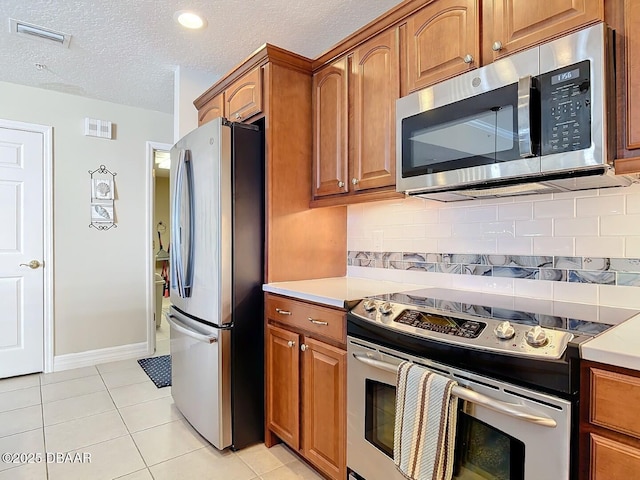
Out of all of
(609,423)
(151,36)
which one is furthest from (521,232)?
(151,36)

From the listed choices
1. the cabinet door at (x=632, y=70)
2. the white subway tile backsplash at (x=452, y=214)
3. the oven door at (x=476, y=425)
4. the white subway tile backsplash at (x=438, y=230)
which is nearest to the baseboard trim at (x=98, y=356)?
the oven door at (x=476, y=425)

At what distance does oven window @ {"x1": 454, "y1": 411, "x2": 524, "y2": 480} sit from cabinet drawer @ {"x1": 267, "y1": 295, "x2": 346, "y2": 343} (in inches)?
23.5

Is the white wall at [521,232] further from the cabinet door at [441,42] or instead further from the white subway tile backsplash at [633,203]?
the cabinet door at [441,42]

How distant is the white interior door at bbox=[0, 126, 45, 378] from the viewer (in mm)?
3154

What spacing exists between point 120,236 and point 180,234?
1.67 meters

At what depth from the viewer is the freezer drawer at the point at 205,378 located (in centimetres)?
202

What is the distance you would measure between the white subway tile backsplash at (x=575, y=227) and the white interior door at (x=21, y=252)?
3.84 meters

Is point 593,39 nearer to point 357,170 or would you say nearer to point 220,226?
point 357,170

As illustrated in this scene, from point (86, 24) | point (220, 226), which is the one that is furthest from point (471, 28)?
point (86, 24)

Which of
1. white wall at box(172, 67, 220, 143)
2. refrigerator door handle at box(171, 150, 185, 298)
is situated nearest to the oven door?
refrigerator door handle at box(171, 150, 185, 298)

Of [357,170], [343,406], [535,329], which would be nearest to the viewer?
[535,329]

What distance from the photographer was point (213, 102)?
8.77ft

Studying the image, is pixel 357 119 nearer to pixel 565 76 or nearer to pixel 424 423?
pixel 565 76

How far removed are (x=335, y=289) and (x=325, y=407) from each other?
0.56m
